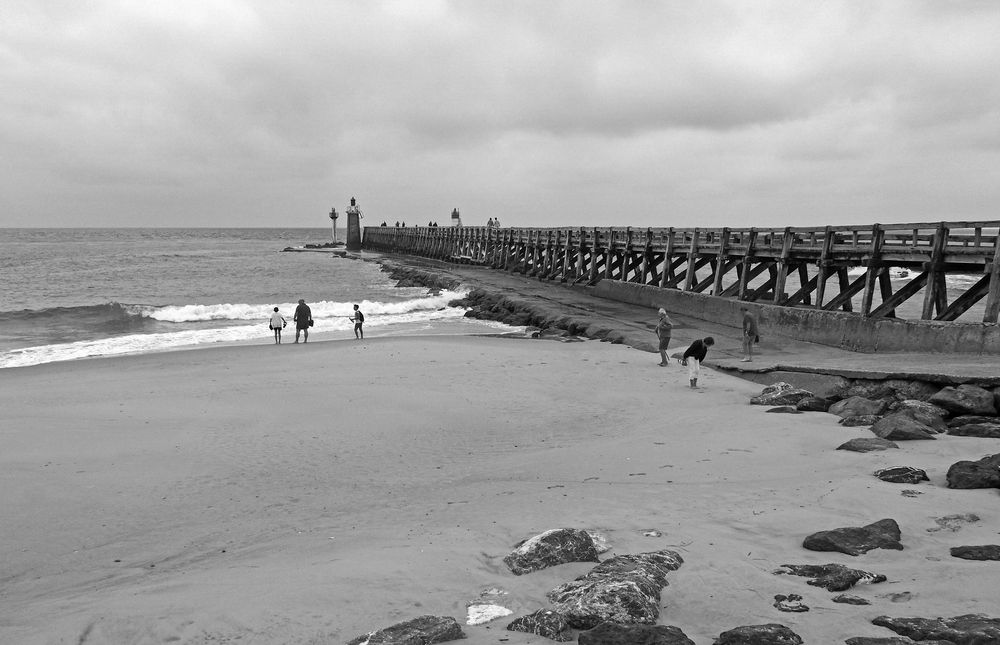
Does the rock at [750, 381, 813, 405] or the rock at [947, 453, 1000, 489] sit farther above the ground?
the rock at [947, 453, 1000, 489]

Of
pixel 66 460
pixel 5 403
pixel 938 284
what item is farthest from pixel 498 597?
pixel 938 284

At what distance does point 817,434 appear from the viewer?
343 inches

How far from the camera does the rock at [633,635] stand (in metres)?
3.74

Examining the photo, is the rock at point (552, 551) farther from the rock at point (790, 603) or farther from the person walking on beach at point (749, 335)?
the person walking on beach at point (749, 335)

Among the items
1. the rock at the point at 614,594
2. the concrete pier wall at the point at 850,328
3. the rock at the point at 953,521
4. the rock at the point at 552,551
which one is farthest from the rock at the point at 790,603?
the concrete pier wall at the point at 850,328

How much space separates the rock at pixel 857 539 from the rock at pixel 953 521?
0.41 meters

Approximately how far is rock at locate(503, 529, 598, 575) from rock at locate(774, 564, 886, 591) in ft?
3.99

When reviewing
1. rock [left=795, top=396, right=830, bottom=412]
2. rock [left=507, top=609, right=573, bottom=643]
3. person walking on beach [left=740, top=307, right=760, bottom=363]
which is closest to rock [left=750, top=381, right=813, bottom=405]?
rock [left=795, top=396, right=830, bottom=412]

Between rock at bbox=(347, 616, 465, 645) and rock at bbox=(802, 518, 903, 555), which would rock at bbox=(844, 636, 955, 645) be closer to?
rock at bbox=(802, 518, 903, 555)

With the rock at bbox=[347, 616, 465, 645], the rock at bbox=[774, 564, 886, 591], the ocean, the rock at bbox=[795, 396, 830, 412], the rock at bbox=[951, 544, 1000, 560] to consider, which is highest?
the rock at bbox=[951, 544, 1000, 560]

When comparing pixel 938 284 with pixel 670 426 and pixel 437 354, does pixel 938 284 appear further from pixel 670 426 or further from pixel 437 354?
pixel 437 354

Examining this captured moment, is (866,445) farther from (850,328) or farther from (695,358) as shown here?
(850,328)

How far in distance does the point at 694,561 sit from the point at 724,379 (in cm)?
808

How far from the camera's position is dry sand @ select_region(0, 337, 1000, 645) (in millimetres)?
→ 4539
